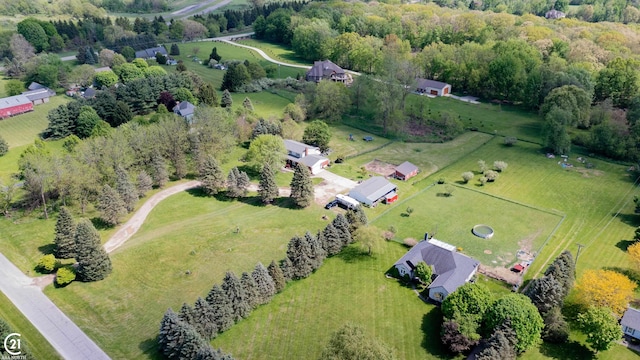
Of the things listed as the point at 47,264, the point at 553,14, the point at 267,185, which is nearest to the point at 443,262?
the point at 267,185

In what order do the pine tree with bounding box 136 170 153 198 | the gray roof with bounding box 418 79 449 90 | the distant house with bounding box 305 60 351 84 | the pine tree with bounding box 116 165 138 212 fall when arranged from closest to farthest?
the pine tree with bounding box 116 165 138 212 < the pine tree with bounding box 136 170 153 198 < the gray roof with bounding box 418 79 449 90 < the distant house with bounding box 305 60 351 84

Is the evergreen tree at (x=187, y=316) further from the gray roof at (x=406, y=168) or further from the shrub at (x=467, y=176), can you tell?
the shrub at (x=467, y=176)

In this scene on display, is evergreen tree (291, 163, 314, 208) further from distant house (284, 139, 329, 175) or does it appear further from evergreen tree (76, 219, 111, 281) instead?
evergreen tree (76, 219, 111, 281)

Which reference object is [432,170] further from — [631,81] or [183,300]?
[631,81]

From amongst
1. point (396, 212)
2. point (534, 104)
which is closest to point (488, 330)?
point (396, 212)

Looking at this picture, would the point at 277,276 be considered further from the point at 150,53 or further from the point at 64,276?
the point at 150,53

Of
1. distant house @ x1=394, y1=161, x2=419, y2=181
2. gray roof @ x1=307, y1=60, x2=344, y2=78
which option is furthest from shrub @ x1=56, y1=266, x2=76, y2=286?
gray roof @ x1=307, y1=60, x2=344, y2=78
